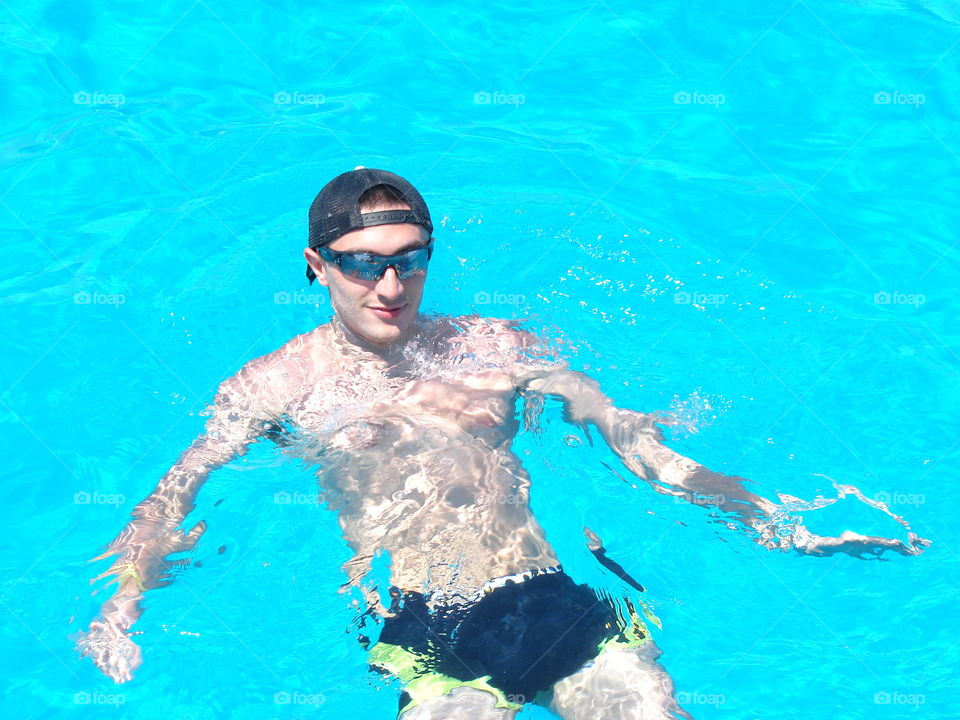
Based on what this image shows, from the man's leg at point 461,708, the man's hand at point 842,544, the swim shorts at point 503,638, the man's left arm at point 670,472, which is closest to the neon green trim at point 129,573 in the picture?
the swim shorts at point 503,638

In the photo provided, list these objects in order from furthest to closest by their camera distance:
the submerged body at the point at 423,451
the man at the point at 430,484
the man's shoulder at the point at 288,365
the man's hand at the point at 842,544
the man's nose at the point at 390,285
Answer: the man's shoulder at the point at 288,365, the man's nose at the point at 390,285, the submerged body at the point at 423,451, the man's hand at the point at 842,544, the man at the point at 430,484

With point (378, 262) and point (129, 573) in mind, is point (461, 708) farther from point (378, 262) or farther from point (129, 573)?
point (378, 262)

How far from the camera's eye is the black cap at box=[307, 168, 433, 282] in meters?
4.46

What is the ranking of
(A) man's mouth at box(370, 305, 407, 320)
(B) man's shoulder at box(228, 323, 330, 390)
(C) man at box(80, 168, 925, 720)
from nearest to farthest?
1. (C) man at box(80, 168, 925, 720)
2. (A) man's mouth at box(370, 305, 407, 320)
3. (B) man's shoulder at box(228, 323, 330, 390)

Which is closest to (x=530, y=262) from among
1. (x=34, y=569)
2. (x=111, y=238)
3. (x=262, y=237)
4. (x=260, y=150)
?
(x=262, y=237)

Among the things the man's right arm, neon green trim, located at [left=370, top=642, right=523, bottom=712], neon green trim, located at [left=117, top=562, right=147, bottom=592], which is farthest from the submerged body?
neon green trim, located at [left=117, top=562, right=147, bottom=592]

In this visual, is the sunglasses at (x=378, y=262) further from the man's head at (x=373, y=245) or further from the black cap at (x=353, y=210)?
the black cap at (x=353, y=210)

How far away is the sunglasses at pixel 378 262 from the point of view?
4.46 metres

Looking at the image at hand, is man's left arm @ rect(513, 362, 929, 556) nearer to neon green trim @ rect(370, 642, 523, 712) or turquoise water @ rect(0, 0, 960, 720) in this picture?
turquoise water @ rect(0, 0, 960, 720)

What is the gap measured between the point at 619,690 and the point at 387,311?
1.98 meters

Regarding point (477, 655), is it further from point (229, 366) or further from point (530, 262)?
point (530, 262)

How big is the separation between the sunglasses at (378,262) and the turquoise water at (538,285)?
45.9 inches

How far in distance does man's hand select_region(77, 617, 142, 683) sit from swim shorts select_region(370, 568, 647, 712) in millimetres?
1017

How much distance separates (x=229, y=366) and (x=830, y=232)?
4.35 meters
